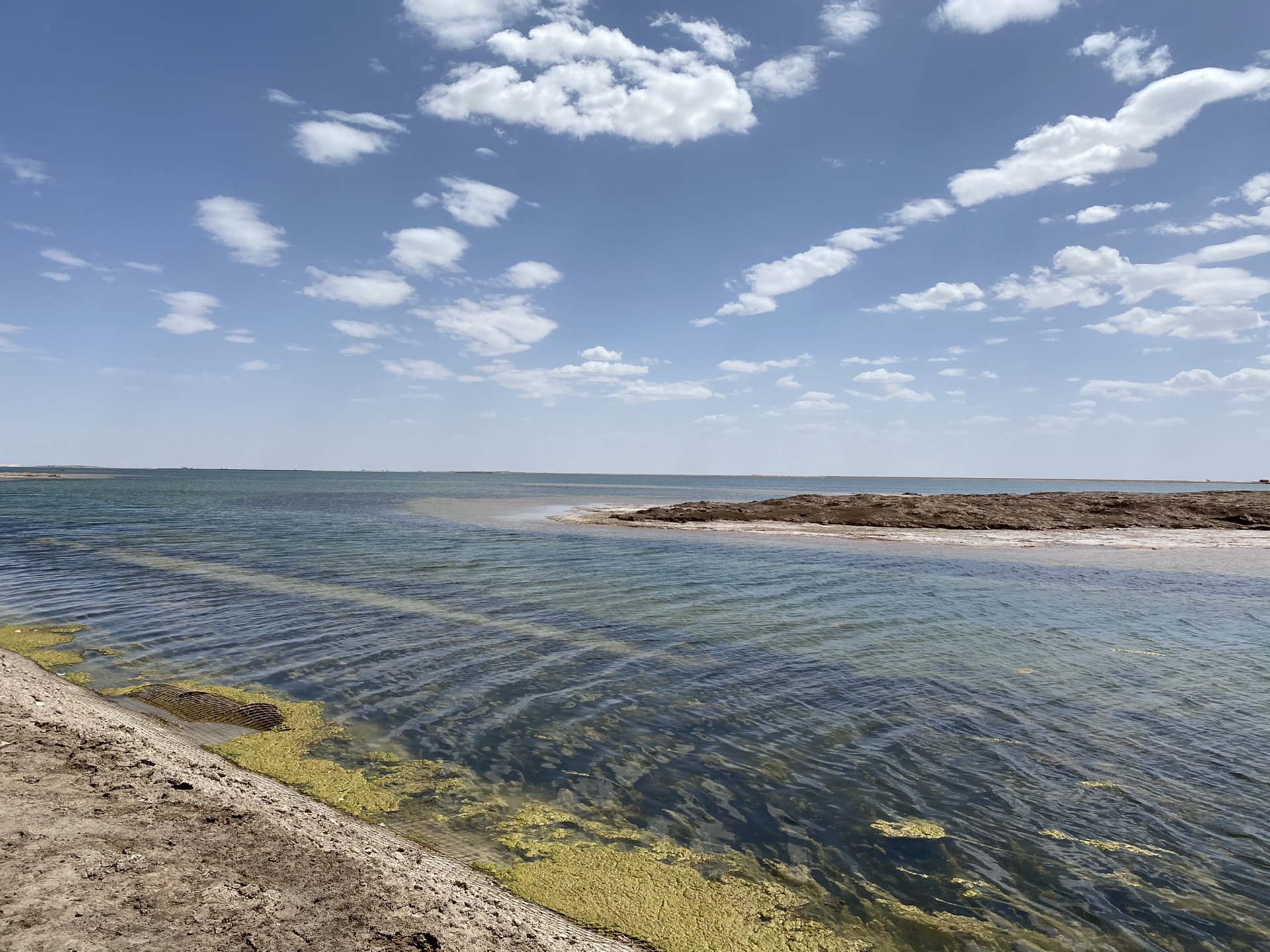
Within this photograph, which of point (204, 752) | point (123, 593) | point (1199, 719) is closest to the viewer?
point (204, 752)

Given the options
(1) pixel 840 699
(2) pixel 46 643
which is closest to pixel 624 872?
(1) pixel 840 699

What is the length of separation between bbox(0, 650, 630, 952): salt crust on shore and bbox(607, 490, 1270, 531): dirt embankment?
43364 mm

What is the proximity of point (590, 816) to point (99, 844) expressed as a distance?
4.40 m

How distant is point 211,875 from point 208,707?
5858 mm

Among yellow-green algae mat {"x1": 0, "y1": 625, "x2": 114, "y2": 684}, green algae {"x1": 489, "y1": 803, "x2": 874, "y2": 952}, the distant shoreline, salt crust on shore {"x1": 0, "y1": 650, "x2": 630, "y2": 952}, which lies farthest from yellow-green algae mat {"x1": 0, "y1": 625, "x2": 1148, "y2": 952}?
the distant shoreline

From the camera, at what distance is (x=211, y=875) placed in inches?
199

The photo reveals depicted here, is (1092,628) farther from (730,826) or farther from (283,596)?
(283,596)

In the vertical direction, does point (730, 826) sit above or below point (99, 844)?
below

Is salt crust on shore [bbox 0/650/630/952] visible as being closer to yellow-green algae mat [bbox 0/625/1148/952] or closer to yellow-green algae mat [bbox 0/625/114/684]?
yellow-green algae mat [bbox 0/625/1148/952]

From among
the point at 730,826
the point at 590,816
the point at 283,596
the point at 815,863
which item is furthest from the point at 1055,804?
the point at 283,596

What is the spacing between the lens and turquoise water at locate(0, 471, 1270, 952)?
609 centimetres

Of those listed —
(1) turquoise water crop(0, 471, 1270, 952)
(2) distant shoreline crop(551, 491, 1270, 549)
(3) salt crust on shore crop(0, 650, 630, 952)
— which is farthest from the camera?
(2) distant shoreline crop(551, 491, 1270, 549)

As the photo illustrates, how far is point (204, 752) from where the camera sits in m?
8.12

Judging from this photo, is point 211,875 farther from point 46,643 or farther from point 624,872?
point 46,643
